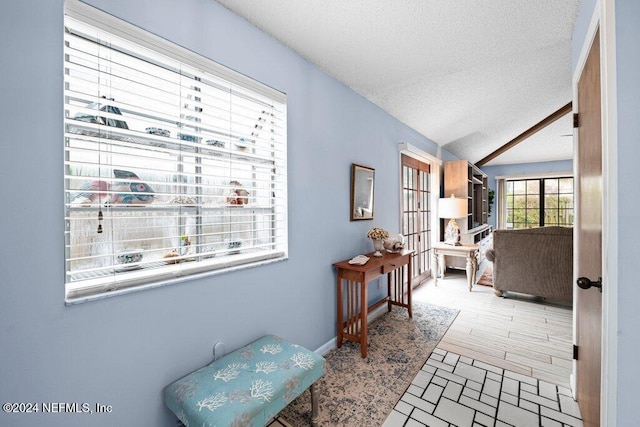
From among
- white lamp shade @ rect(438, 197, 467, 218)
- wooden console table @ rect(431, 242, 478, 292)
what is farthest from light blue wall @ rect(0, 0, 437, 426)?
white lamp shade @ rect(438, 197, 467, 218)

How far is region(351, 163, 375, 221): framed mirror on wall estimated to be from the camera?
8.65 ft

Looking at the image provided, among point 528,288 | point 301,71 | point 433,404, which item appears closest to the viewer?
point 433,404

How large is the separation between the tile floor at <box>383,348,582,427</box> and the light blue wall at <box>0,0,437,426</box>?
33.0 inches

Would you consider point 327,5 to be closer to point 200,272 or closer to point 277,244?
point 277,244

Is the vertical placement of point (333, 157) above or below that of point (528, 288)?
above

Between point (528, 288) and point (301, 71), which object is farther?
point (528, 288)

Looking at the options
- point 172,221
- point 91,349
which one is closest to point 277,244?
point 172,221

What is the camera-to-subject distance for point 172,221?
1447 mm

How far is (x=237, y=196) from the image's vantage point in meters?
1.72

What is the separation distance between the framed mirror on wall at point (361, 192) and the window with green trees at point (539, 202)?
6.96 metres

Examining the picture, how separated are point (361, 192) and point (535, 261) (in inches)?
94.7

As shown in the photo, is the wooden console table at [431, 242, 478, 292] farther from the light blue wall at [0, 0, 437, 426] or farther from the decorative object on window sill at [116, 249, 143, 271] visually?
the decorative object on window sill at [116, 249, 143, 271]

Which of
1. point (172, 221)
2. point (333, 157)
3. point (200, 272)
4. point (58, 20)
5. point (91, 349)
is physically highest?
point (58, 20)

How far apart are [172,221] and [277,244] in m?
0.72
